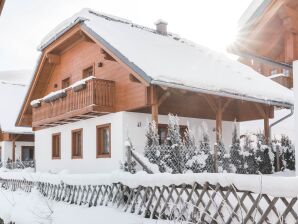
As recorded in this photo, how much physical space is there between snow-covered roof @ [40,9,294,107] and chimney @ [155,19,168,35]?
1.01 feet

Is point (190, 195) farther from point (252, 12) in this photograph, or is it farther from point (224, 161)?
point (224, 161)

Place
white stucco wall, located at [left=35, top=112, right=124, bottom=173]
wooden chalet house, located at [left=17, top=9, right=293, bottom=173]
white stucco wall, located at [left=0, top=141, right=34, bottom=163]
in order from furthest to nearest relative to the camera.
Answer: white stucco wall, located at [left=0, top=141, right=34, bottom=163] < white stucco wall, located at [left=35, top=112, right=124, bottom=173] < wooden chalet house, located at [left=17, top=9, right=293, bottom=173]

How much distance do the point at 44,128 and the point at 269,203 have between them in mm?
16506

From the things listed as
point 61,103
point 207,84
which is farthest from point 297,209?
point 61,103

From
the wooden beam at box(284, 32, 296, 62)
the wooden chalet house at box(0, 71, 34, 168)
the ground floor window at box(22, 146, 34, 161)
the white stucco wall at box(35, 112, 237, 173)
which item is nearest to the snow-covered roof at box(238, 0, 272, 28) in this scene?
the wooden beam at box(284, 32, 296, 62)

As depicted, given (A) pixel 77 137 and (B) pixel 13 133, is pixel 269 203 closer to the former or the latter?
(A) pixel 77 137

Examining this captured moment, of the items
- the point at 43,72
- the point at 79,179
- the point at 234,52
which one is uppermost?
the point at 43,72

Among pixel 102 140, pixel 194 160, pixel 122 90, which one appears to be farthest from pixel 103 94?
pixel 194 160

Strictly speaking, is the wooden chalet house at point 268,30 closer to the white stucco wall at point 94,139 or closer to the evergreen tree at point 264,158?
the white stucco wall at point 94,139

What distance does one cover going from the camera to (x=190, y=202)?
652cm

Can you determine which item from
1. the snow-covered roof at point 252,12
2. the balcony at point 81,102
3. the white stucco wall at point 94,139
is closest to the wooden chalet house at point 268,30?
the snow-covered roof at point 252,12

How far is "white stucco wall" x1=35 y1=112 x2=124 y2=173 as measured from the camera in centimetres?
1433

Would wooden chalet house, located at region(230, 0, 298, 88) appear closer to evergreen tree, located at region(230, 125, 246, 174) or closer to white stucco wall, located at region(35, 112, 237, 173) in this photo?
evergreen tree, located at region(230, 125, 246, 174)

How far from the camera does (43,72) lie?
19.7 meters
